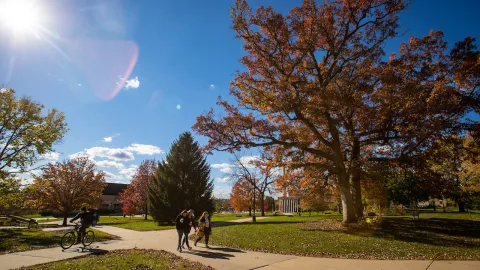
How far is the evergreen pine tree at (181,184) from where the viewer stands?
95.7 feet

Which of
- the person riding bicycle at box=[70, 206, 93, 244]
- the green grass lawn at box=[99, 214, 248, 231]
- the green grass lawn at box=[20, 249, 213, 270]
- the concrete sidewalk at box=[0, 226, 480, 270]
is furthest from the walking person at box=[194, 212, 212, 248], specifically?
the green grass lawn at box=[99, 214, 248, 231]

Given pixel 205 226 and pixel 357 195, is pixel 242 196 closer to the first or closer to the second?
pixel 357 195

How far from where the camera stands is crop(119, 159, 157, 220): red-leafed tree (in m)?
43.5

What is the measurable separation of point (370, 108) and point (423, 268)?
1051 cm

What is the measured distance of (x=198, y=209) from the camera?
99.6 ft

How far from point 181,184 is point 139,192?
55.8ft

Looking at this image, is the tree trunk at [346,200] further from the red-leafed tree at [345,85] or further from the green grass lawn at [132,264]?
the green grass lawn at [132,264]

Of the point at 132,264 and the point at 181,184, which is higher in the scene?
the point at 181,184

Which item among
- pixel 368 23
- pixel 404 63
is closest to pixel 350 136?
pixel 404 63

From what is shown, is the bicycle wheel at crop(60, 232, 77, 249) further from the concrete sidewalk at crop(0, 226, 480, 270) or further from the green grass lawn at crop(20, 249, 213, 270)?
the green grass lawn at crop(20, 249, 213, 270)

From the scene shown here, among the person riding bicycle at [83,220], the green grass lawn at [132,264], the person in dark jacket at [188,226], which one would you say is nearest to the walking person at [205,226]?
the person in dark jacket at [188,226]

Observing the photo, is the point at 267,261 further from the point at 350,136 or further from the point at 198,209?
the point at 198,209

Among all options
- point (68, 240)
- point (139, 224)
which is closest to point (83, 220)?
point (68, 240)

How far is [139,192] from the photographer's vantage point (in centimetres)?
4466
